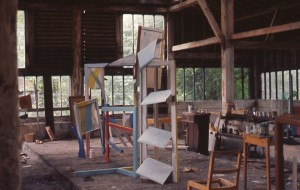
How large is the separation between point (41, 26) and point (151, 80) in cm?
809

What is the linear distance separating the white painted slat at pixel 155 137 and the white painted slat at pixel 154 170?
1.38 feet

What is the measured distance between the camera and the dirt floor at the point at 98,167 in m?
6.20

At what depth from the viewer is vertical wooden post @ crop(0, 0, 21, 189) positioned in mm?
1943

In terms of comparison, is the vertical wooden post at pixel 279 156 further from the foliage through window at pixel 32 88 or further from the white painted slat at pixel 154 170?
the foliage through window at pixel 32 88

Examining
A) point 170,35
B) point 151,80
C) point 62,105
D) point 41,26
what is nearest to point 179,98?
point 170,35

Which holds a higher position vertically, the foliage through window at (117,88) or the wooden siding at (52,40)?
the wooden siding at (52,40)

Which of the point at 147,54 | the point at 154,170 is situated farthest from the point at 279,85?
the point at 147,54

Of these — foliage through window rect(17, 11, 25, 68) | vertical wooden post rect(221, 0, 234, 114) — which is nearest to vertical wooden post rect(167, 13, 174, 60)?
vertical wooden post rect(221, 0, 234, 114)

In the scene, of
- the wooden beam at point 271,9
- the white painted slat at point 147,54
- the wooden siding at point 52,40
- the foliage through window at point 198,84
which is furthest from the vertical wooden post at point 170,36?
the white painted slat at point 147,54

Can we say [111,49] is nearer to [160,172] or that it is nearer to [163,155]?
[163,155]

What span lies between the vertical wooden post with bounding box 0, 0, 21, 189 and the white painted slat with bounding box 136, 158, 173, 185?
4.24 metres

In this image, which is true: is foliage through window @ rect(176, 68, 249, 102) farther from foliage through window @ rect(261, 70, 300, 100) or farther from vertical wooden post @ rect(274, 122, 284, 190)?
vertical wooden post @ rect(274, 122, 284, 190)

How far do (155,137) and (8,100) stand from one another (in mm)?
4109

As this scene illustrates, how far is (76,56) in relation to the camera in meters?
13.6
